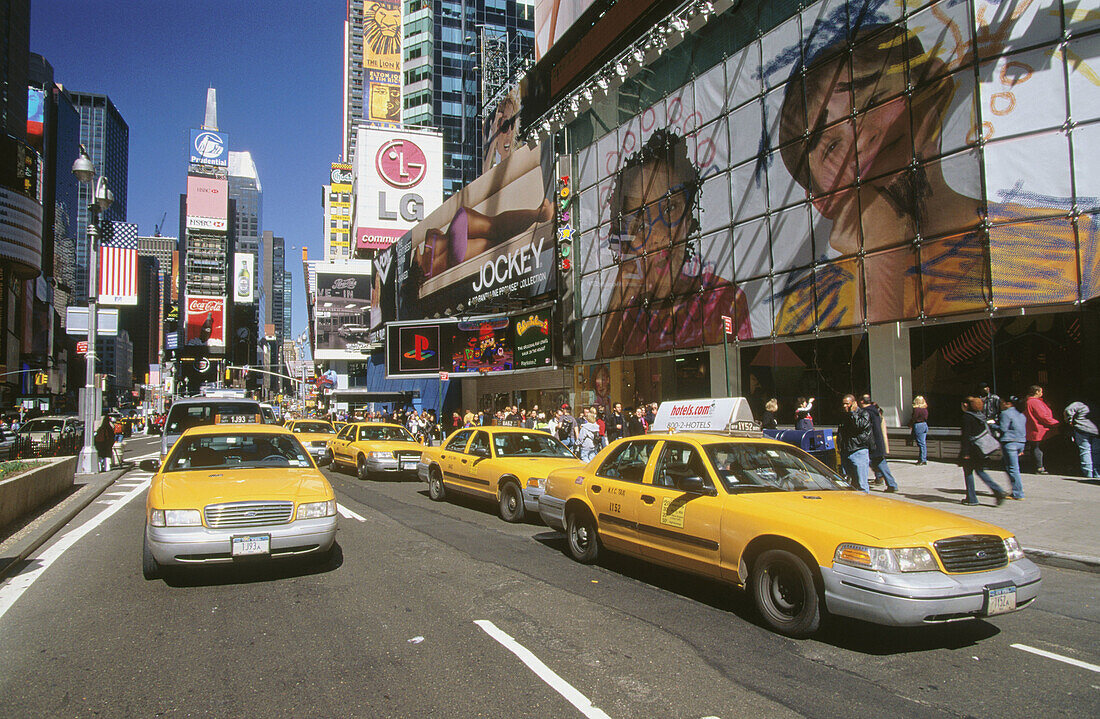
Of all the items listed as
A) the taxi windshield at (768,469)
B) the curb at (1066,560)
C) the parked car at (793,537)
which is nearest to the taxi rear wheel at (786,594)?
the parked car at (793,537)

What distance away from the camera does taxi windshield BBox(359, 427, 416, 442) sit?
57.3 feet

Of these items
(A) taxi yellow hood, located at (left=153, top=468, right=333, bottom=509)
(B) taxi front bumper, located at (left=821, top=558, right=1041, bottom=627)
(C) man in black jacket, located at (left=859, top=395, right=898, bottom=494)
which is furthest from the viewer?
(C) man in black jacket, located at (left=859, top=395, right=898, bottom=494)

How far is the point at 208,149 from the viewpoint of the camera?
516 feet

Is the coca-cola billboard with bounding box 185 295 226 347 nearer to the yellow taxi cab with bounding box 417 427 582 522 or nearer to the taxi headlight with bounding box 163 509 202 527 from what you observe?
the yellow taxi cab with bounding box 417 427 582 522

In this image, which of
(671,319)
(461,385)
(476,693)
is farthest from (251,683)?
(461,385)

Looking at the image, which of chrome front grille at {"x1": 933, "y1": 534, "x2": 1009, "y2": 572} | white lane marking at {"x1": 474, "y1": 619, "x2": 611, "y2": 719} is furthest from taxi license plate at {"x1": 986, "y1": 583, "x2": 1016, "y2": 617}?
white lane marking at {"x1": 474, "y1": 619, "x2": 611, "y2": 719}

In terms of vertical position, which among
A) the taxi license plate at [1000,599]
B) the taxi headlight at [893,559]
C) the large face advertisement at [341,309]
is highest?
the large face advertisement at [341,309]

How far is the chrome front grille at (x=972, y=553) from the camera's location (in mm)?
4523

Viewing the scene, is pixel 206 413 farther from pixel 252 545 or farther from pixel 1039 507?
pixel 1039 507

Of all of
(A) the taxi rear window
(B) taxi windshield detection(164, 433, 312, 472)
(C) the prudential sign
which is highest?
(C) the prudential sign

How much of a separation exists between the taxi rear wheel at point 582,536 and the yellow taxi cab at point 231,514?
256 centimetres

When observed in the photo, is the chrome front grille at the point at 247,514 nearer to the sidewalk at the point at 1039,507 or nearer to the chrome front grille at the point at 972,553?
the chrome front grille at the point at 972,553

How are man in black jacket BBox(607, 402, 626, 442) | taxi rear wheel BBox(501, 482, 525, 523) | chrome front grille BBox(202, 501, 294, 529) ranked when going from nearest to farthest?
chrome front grille BBox(202, 501, 294, 529) → taxi rear wheel BBox(501, 482, 525, 523) → man in black jacket BBox(607, 402, 626, 442)

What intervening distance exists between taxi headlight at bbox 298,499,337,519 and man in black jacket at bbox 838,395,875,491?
7.91 metres
